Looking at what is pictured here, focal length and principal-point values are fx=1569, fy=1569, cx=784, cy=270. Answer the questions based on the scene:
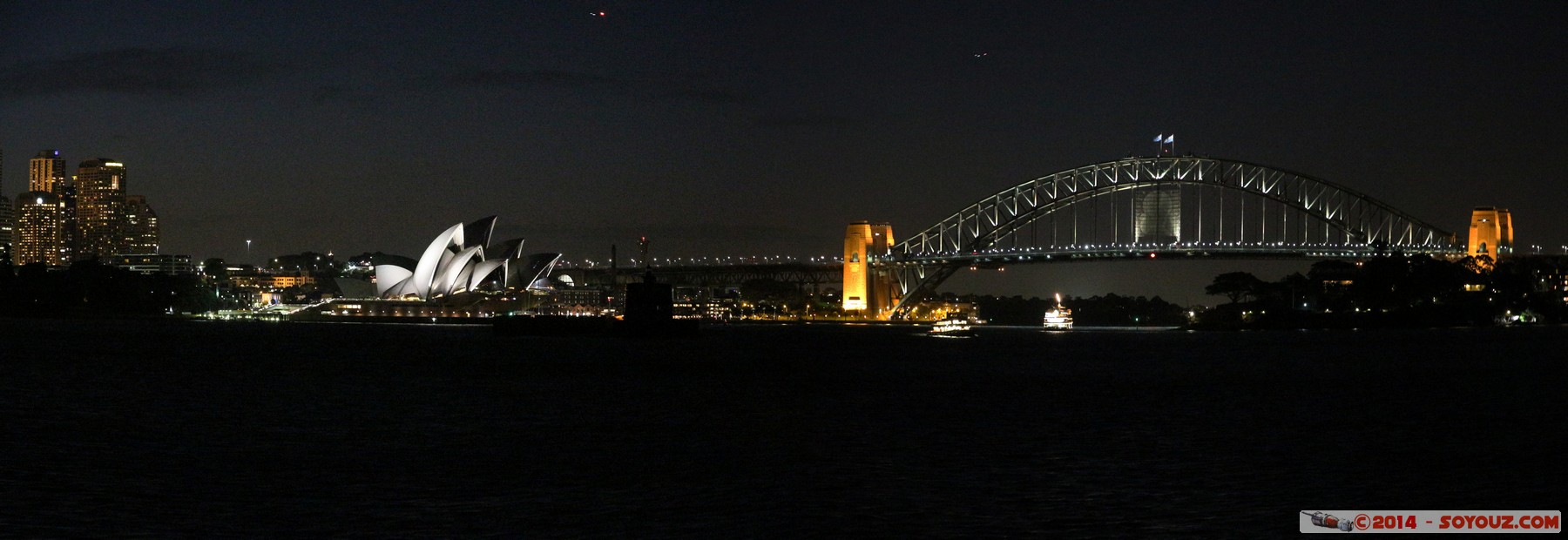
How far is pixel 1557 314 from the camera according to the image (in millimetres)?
114000

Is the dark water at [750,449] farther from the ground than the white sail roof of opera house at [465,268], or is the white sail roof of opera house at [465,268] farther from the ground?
the white sail roof of opera house at [465,268]

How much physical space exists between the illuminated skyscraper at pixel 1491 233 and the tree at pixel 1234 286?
1644 centimetres

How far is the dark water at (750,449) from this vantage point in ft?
55.6

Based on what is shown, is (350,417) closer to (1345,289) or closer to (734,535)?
(734,535)

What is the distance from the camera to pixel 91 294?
146 m

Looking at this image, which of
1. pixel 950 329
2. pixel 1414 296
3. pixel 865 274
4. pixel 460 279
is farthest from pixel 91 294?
pixel 1414 296

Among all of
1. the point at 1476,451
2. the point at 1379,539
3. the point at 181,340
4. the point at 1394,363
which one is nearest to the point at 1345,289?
the point at 1394,363

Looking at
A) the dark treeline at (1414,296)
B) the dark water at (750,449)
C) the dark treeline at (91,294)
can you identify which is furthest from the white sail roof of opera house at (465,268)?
the dark water at (750,449)

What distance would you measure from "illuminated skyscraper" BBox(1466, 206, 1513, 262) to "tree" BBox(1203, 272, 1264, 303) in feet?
53.9

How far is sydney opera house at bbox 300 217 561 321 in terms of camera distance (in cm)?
12375

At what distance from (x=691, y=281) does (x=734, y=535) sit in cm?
14042

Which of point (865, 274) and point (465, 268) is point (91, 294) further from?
point (865, 274)

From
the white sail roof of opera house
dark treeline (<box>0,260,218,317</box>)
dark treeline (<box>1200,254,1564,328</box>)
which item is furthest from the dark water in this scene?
dark treeline (<box>0,260,218,317</box>)

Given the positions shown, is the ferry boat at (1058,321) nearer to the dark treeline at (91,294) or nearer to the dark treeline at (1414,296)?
the dark treeline at (1414,296)
